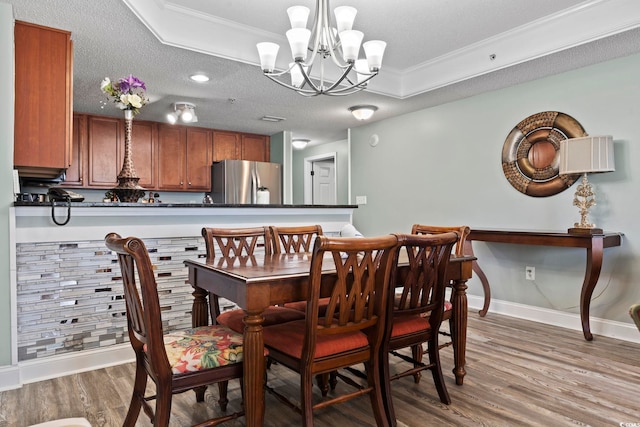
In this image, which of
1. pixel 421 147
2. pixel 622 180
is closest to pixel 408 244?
pixel 622 180

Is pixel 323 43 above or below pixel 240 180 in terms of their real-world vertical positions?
above

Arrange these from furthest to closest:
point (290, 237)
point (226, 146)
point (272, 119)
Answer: point (226, 146)
point (272, 119)
point (290, 237)

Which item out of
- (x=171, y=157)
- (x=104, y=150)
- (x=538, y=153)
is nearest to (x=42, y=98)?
(x=104, y=150)

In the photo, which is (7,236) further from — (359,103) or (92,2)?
(359,103)

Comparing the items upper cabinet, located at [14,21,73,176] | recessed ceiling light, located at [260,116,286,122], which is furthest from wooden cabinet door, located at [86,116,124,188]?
upper cabinet, located at [14,21,73,176]

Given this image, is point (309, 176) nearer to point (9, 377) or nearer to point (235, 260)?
point (235, 260)

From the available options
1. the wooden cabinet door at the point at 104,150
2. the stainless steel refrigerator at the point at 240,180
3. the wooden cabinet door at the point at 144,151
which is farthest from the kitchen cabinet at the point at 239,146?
the wooden cabinet door at the point at 104,150

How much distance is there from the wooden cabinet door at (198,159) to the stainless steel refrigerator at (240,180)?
0.31 feet

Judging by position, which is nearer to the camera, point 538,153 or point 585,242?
point 585,242

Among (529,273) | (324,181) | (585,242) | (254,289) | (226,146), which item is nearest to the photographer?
(254,289)

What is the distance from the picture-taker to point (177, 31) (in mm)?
2922

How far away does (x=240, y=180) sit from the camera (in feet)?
18.3

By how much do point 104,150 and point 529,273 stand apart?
497cm

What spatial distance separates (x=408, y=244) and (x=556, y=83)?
2823 millimetres
